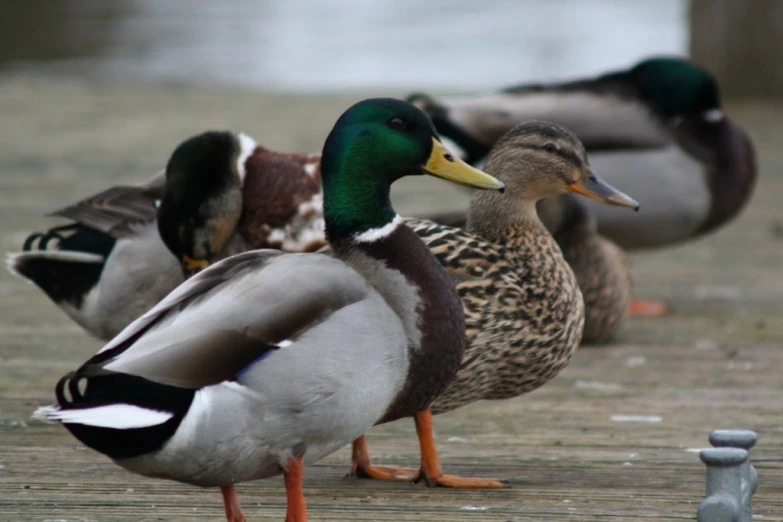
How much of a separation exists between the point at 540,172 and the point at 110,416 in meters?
1.76

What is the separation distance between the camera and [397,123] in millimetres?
3184

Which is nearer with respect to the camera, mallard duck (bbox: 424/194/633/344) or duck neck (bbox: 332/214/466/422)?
duck neck (bbox: 332/214/466/422)

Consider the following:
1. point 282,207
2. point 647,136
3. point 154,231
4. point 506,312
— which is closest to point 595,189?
point 506,312

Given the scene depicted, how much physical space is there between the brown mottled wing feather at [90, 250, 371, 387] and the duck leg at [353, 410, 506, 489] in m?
0.65

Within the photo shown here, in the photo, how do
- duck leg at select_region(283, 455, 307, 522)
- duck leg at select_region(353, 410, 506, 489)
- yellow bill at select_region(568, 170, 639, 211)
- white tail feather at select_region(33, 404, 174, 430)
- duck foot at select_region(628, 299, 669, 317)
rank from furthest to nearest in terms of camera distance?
1. duck foot at select_region(628, 299, 669, 317)
2. yellow bill at select_region(568, 170, 639, 211)
3. duck leg at select_region(353, 410, 506, 489)
4. duck leg at select_region(283, 455, 307, 522)
5. white tail feather at select_region(33, 404, 174, 430)

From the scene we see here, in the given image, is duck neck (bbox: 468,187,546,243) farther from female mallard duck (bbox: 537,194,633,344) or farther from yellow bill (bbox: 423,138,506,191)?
female mallard duck (bbox: 537,194,633,344)

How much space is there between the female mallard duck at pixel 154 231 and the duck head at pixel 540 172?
0.56 meters

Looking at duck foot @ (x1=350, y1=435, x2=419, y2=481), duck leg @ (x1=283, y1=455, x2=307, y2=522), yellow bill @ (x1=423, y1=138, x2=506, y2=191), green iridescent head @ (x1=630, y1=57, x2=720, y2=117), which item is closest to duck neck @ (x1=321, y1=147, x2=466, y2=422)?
yellow bill @ (x1=423, y1=138, x2=506, y2=191)

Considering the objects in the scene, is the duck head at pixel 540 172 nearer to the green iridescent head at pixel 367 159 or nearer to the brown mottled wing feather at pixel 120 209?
the green iridescent head at pixel 367 159

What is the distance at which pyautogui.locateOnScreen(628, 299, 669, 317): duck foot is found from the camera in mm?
5750

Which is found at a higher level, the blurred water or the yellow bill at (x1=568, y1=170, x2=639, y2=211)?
the yellow bill at (x1=568, y1=170, x2=639, y2=211)

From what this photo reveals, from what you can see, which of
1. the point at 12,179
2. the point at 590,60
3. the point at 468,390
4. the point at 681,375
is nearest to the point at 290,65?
the point at 590,60

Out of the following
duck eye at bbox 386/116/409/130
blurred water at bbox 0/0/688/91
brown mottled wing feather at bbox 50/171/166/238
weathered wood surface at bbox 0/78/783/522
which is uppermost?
duck eye at bbox 386/116/409/130

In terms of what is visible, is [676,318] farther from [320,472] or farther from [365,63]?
[365,63]
